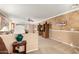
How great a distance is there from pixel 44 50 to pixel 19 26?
836mm

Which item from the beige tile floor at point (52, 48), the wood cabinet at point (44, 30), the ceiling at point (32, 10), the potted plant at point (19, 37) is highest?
the ceiling at point (32, 10)

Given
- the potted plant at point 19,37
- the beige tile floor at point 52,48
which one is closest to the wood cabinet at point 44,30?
the beige tile floor at point 52,48

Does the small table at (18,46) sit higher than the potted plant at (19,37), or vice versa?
the potted plant at (19,37)

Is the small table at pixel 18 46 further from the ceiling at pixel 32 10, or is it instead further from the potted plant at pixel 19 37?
the ceiling at pixel 32 10

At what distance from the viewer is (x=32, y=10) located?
284cm

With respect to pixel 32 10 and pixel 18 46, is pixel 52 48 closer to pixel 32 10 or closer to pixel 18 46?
pixel 18 46

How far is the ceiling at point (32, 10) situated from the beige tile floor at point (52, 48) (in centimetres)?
60

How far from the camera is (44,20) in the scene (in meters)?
2.91

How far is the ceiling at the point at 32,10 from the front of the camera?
276 cm

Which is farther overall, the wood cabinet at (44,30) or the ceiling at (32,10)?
the wood cabinet at (44,30)
